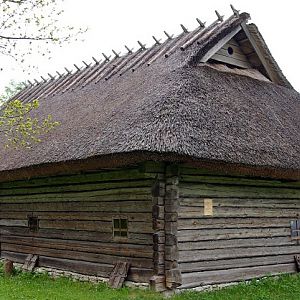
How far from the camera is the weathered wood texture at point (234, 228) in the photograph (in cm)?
1043

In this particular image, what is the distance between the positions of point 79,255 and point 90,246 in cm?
48

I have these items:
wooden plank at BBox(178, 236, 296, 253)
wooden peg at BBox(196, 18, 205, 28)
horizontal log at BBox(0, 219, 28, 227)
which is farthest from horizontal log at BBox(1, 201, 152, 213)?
wooden peg at BBox(196, 18, 205, 28)

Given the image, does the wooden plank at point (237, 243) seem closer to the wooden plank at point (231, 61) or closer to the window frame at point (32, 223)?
the wooden plank at point (231, 61)

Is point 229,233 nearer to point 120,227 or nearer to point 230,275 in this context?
point 230,275

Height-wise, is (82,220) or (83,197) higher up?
(83,197)

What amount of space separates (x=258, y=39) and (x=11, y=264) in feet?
27.8

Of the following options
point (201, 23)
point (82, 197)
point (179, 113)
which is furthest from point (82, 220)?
point (201, 23)

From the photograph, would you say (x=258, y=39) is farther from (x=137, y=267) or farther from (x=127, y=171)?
(x=137, y=267)

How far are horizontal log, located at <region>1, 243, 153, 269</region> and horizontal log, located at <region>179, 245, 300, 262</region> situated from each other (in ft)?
2.52

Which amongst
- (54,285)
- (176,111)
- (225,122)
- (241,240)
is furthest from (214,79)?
(54,285)

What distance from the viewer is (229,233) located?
1121 cm

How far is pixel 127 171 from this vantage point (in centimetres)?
1088

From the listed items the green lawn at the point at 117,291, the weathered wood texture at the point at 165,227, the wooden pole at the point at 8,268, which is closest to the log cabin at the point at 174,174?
the weathered wood texture at the point at 165,227

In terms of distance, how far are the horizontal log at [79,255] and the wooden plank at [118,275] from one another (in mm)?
138
